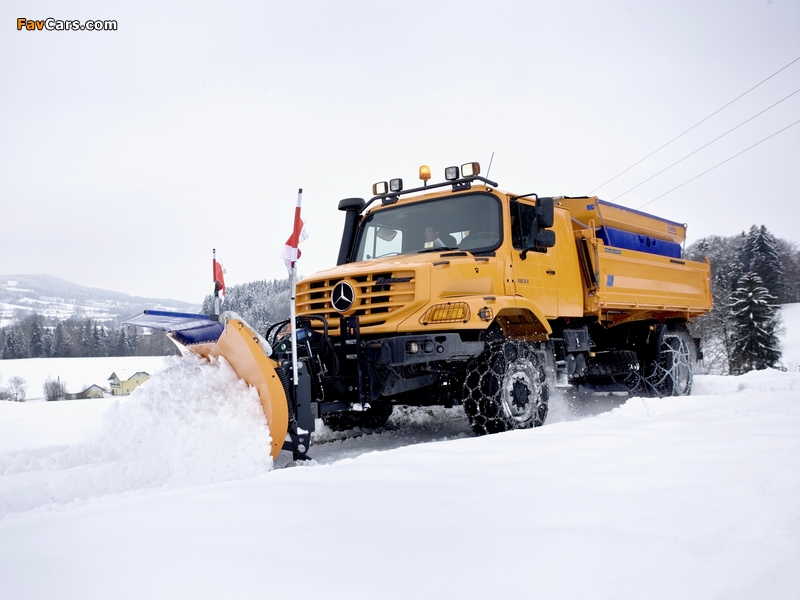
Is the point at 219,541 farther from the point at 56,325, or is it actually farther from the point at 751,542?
the point at 56,325

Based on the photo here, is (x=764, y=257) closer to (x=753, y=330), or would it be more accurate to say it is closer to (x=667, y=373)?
(x=753, y=330)

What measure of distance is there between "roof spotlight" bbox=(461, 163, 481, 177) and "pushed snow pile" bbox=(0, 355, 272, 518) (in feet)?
11.2

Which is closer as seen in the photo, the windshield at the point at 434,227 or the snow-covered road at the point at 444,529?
the snow-covered road at the point at 444,529

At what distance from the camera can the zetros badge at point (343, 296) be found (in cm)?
610

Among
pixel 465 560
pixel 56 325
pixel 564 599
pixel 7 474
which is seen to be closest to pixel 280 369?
pixel 7 474

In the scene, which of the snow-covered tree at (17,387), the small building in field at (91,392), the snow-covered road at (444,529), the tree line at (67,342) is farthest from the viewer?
the tree line at (67,342)

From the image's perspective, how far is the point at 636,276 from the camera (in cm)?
897

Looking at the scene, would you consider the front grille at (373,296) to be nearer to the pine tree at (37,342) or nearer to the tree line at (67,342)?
the tree line at (67,342)

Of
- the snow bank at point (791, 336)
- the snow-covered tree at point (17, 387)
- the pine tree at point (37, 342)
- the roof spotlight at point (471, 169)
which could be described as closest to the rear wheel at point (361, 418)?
the roof spotlight at point (471, 169)

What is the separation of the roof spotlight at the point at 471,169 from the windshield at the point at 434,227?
232 mm

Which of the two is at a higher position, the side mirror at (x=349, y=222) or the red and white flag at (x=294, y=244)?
the side mirror at (x=349, y=222)

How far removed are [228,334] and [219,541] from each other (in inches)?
107

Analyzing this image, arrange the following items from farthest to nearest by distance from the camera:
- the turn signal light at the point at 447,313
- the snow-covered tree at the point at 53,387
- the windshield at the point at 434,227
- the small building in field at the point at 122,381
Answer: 1. the snow-covered tree at the point at 53,387
2. the small building in field at the point at 122,381
3. the windshield at the point at 434,227
4. the turn signal light at the point at 447,313

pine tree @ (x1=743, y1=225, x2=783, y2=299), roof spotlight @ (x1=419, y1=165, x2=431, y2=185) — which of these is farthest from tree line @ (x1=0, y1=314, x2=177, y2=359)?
roof spotlight @ (x1=419, y1=165, x2=431, y2=185)
